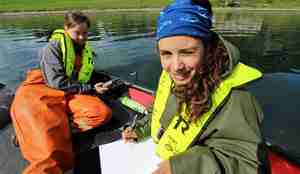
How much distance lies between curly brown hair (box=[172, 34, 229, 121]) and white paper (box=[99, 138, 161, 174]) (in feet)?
2.60

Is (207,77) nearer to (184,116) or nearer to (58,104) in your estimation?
(184,116)

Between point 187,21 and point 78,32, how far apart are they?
2894 mm

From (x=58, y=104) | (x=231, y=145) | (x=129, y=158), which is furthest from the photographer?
(x=58, y=104)

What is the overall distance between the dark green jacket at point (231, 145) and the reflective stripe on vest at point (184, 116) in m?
0.05

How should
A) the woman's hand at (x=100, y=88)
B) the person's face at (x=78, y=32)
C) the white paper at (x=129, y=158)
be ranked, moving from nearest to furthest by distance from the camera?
the white paper at (x=129, y=158)
the person's face at (x=78, y=32)
the woman's hand at (x=100, y=88)

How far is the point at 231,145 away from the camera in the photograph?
132cm

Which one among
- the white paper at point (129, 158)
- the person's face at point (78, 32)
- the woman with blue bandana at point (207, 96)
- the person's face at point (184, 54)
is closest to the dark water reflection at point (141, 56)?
the person's face at point (78, 32)

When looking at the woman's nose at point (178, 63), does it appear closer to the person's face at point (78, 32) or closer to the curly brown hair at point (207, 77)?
the curly brown hair at point (207, 77)

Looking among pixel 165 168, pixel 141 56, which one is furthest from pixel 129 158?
pixel 141 56

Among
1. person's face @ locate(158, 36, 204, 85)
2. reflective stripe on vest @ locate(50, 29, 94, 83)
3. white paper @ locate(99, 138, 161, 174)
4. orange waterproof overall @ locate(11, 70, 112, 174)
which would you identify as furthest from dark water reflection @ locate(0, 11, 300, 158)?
person's face @ locate(158, 36, 204, 85)

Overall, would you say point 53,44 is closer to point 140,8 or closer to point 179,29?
point 179,29

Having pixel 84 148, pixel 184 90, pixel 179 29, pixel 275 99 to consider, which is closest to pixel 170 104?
pixel 184 90

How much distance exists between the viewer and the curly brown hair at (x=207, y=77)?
1425 mm

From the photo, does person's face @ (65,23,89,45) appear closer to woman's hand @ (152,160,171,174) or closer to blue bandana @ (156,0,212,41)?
blue bandana @ (156,0,212,41)
